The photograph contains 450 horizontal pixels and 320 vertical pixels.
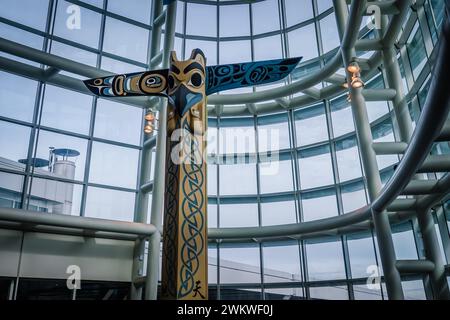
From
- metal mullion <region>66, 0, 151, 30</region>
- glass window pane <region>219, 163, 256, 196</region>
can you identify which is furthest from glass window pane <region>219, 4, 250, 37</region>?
glass window pane <region>219, 163, 256, 196</region>

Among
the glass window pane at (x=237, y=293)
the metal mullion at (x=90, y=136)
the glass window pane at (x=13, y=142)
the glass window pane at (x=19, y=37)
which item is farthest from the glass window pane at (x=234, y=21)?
the glass window pane at (x=237, y=293)

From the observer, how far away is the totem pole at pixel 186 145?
6168 millimetres

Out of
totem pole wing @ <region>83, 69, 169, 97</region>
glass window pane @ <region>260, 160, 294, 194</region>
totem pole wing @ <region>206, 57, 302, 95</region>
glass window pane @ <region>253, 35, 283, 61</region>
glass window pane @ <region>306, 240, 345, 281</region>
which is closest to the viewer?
totem pole wing @ <region>206, 57, 302, 95</region>

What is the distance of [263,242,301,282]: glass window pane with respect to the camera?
44.6 feet

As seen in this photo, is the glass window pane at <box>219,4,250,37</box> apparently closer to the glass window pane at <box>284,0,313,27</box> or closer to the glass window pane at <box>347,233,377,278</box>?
the glass window pane at <box>284,0,313,27</box>

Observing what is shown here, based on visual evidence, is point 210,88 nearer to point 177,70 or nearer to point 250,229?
point 177,70

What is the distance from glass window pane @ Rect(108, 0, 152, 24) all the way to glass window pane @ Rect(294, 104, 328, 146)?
737 cm

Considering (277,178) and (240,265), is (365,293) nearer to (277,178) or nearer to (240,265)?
(240,265)

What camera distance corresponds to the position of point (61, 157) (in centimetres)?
1300

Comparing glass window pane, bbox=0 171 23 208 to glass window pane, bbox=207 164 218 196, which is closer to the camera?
glass window pane, bbox=0 171 23 208

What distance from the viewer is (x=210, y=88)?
7695 millimetres

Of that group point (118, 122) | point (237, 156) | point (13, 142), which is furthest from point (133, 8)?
point (237, 156)
